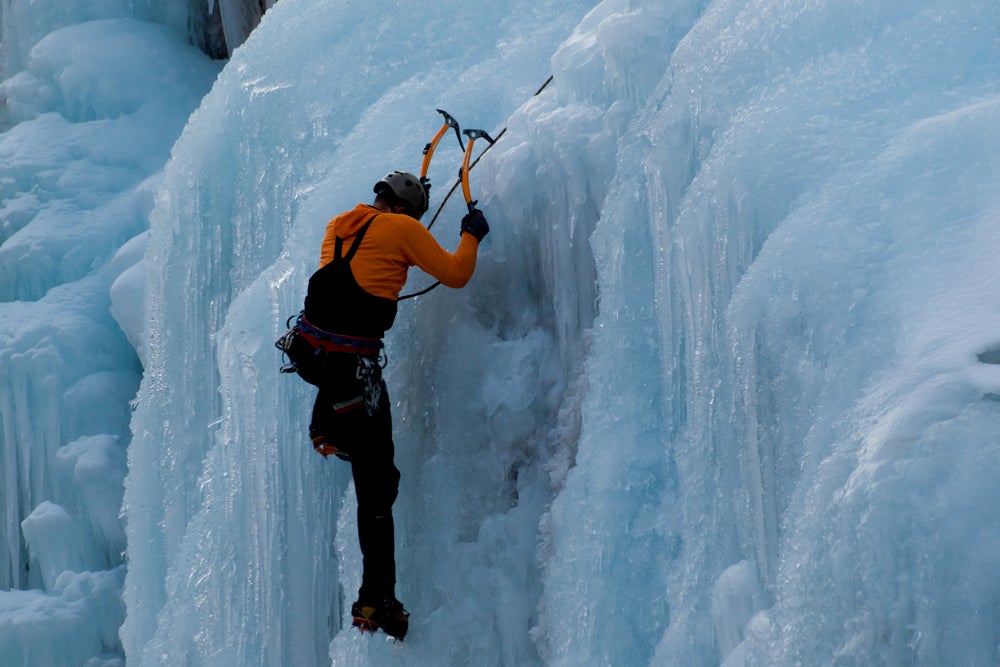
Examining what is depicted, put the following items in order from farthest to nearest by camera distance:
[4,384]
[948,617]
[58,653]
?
[4,384] < [58,653] < [948,617]

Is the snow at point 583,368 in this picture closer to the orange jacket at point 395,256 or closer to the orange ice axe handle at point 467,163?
the orange ice axe handle at point 467,163

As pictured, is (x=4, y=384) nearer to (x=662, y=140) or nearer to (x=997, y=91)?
(x=662, y=140)

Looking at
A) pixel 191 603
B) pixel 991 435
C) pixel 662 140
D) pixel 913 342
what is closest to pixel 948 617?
pixel 991 435

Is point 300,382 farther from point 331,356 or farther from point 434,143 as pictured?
point 434,143

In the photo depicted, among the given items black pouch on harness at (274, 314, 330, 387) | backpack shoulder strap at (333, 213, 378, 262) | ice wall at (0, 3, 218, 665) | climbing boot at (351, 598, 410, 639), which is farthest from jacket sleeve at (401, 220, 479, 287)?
ice wall at (0, 3, 218, 665)

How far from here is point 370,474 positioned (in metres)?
4.01

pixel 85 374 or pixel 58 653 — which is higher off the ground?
pixel 85 374

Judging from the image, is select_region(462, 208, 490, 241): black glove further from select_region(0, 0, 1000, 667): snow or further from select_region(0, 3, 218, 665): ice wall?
select_region(0, 3, 218, 665): ice wall

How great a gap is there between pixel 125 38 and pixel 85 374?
2.81 m

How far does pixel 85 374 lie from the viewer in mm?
7207

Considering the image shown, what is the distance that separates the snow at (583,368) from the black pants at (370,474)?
0.24 metres

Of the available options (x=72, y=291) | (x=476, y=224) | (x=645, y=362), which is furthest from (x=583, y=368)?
(x=72, y=291)

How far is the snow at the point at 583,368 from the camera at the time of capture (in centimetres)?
259

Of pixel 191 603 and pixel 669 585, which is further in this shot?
pixel 191 603
